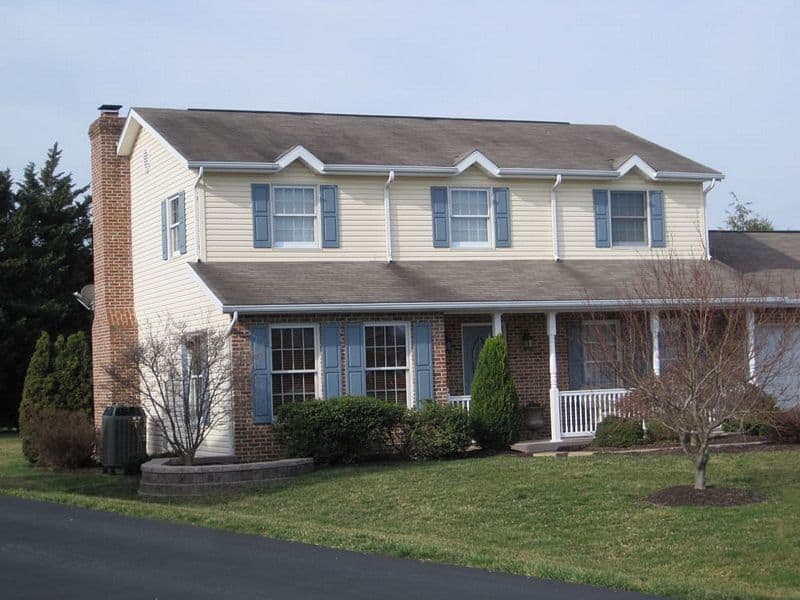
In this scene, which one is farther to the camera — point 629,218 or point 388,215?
point 629,218

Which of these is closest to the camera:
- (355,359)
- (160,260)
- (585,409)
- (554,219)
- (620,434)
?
(620,434)

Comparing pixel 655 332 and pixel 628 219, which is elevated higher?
pixel 628 219

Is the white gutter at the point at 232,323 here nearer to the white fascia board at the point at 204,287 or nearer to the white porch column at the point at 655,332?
the white fascia board at the point at 204,287

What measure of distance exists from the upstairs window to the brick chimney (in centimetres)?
1091

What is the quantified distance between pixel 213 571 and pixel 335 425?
9335mm

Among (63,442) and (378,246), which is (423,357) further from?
(63,442)

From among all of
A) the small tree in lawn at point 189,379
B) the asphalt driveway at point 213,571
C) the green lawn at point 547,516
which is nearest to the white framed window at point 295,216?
the small tree in lawn at point 189,379

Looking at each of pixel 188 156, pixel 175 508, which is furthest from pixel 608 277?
pixel 175 508

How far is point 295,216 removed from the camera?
935 inches

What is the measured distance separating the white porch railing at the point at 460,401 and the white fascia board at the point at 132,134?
6987 millimetres

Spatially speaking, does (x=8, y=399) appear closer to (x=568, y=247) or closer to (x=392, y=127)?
(x=392, y=127)

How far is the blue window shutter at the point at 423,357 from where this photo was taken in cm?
2259

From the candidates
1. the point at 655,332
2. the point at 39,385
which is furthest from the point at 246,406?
the point at 39,385

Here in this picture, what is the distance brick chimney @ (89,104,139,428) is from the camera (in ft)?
89.8
